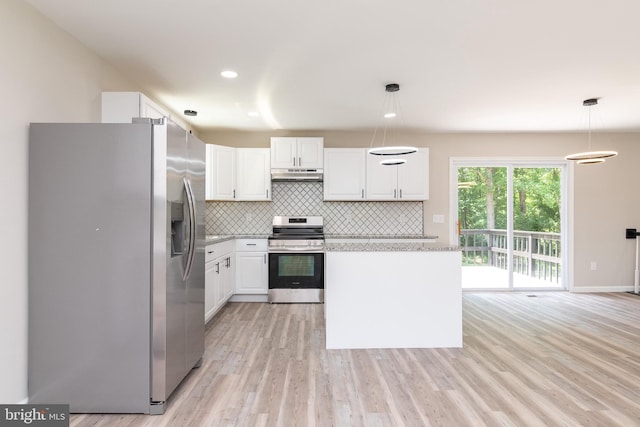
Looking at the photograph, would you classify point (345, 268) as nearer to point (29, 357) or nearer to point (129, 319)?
point (129, 319)

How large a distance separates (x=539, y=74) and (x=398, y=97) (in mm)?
1280

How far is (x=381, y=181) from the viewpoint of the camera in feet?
17.0

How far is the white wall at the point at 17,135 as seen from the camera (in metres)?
1.95

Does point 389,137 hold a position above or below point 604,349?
above

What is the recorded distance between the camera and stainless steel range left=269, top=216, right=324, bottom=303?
4.86 m

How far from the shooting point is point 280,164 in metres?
5.07

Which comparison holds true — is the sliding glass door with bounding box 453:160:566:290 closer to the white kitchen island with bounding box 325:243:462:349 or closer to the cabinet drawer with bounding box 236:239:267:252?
the white kitchen island with bounding box 325:243:462:349

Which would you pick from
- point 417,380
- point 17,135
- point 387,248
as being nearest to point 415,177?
point 387,248

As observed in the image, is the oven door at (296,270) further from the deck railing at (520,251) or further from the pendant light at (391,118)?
the deck railing at (520,251)

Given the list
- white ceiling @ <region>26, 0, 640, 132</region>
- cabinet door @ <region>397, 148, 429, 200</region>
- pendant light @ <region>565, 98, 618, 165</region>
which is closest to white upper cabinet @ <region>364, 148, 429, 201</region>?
cabinet door @ <region>397, 148, 429, 200</region>

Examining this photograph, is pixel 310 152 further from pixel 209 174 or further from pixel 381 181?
pixel 209 174

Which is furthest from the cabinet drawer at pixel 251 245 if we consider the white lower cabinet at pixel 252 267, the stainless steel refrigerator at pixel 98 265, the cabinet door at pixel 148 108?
the stainless steel refrigerator at pixel 98 265

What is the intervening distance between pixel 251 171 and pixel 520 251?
4.31 metres

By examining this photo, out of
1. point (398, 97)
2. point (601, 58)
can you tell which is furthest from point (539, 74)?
point (398, 97)
